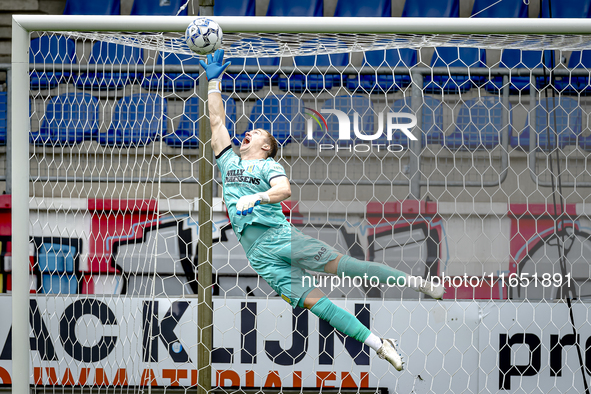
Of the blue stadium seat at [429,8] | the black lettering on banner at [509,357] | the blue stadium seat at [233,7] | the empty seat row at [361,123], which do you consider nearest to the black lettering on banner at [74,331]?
the empty seat row at [361,123]

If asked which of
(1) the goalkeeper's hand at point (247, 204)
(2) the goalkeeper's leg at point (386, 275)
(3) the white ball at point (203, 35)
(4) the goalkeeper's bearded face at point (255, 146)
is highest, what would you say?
(3) the white ball at point (203, 35)

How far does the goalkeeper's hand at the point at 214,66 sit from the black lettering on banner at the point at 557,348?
107 inches

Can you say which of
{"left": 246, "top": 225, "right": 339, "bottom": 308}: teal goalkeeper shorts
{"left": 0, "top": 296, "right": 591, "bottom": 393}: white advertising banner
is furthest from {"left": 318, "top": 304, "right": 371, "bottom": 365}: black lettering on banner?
{"left": 246, "top": 225, "right": 339, "bottom": 308}: teal goalkeeper shorts

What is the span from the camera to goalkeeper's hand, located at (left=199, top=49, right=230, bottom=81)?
7.77ft

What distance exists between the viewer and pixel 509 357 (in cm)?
320

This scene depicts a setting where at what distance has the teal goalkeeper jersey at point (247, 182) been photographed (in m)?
2.44

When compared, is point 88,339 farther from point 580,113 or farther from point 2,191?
point 580,113

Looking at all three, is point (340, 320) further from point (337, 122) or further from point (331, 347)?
point (337, 122)

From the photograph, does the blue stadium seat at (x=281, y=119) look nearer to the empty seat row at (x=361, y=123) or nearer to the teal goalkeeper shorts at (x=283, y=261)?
the empty seat row at (x=361, y=123)

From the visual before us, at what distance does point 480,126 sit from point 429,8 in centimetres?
280

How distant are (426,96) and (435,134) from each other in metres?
0.33

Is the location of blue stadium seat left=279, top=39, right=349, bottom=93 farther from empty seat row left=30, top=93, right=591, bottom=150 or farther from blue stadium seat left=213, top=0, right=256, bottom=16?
blue stadium seat left=213, top=0, right=256, bottom=16

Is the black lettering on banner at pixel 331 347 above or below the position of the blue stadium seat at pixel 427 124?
below

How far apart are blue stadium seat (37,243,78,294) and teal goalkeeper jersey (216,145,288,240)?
165cm
